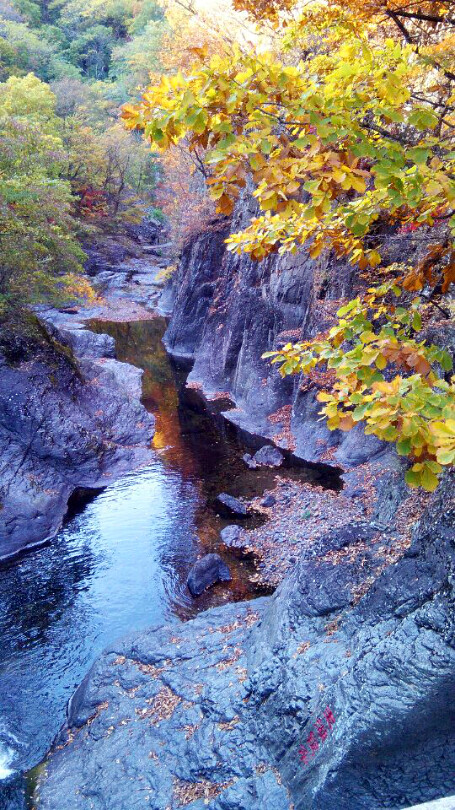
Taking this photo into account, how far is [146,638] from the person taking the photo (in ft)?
30.3

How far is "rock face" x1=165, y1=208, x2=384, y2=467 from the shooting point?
55.9ft

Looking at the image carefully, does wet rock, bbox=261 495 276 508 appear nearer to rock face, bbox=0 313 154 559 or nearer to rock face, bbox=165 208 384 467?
rock face, bbox=165 208 384 467

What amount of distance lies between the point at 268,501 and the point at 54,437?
7245mm

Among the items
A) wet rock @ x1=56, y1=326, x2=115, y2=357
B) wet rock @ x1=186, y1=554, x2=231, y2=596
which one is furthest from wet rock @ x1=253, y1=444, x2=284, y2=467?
wet rock @ x1=56, y1=326, x2=115, y2=357

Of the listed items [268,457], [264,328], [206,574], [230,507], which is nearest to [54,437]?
[230,507]

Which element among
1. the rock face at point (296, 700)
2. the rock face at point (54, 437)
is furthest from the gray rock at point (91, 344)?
the rock face at point (296, 700)

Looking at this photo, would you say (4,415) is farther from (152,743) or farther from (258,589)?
(152,743)

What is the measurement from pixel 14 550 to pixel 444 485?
11.7m

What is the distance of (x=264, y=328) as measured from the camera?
21047 millimetres

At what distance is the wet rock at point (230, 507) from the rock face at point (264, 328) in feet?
11.3

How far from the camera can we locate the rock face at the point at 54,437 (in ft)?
47.3

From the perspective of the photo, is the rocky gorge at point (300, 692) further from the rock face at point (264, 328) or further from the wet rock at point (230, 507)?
the rock face at point (264, 328)

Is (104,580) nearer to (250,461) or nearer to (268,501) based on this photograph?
(268,501)

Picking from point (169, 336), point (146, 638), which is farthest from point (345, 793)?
point (169, 336)
